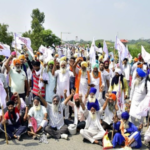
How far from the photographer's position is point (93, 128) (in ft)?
16.8

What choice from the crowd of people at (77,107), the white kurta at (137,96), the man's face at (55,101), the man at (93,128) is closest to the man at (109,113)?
the crowd of people at (77,107)

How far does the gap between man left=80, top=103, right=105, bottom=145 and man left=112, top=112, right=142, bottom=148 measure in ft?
1.38

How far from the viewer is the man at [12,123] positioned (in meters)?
5.11

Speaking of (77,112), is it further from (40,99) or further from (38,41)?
(38,41)

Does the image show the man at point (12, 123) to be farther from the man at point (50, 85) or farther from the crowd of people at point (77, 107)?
the man at point (50, 85)

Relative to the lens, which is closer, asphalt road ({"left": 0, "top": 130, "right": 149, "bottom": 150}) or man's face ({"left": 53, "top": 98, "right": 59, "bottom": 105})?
asphalt road ({"left": 0, "top": 130, "right": 149, "bottom": 150})

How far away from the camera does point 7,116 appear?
522 centimetres

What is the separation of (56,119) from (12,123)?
115cm

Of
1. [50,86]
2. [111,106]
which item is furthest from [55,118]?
[111,106]

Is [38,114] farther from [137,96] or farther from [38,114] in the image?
[137,96]

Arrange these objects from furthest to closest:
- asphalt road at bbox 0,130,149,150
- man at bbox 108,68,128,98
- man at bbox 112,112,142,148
Result: man at bbox 108,68,128,98 → asphalt road at bbox 0,130,149,150 → man at bbox 112,112,142,148

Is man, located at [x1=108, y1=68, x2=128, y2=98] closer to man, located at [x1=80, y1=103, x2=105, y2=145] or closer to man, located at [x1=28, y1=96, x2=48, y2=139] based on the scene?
man, located at [x1=80, y1=103, x2=105, y2=145]

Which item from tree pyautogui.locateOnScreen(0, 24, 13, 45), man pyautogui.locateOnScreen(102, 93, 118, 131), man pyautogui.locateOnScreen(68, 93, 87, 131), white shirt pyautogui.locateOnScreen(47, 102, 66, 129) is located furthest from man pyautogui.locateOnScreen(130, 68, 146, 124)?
tree pyautogui.locateOnScreen(0, 24, 13, 45)

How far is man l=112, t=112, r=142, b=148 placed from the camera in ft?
15.0
